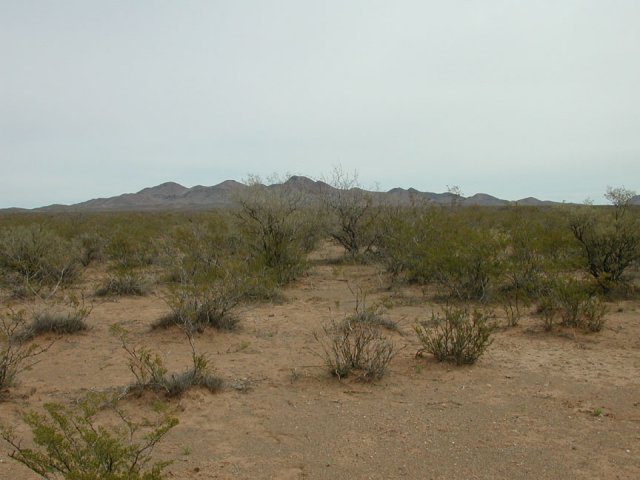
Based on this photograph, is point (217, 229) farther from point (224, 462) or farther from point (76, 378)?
point (224, 462)

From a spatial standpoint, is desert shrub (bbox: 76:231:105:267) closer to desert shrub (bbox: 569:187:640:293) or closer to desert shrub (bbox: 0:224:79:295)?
desert shrub (bbox: 0:224:79:295)

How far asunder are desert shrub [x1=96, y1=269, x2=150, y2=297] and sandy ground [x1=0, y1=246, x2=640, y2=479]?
3426mm

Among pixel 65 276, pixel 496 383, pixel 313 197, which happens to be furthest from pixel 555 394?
pixel 313 197

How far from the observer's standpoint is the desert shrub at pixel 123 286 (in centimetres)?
1210

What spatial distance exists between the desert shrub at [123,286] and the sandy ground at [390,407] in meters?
3.43

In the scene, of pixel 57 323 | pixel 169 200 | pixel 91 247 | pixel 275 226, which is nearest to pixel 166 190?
pixel 169 200

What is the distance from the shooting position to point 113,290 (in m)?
12.2

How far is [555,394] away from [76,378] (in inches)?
227

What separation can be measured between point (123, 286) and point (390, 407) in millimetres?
8540

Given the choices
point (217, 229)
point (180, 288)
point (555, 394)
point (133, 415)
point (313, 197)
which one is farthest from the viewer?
point (313, 197)

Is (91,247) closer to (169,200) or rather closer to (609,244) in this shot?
(609,244)

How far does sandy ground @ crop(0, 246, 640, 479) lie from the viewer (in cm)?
431

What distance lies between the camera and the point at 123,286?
12141mm

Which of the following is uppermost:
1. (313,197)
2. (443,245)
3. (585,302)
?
(313,197)
